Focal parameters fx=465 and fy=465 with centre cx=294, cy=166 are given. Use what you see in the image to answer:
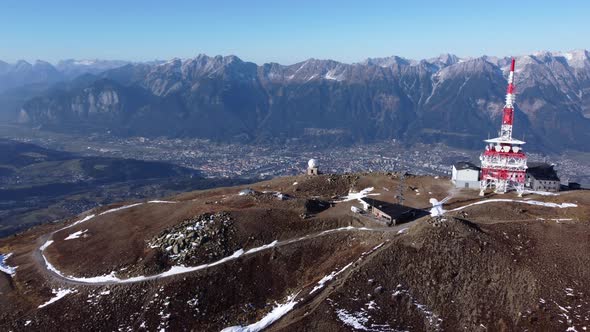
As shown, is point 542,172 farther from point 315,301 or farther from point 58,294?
point 58,294

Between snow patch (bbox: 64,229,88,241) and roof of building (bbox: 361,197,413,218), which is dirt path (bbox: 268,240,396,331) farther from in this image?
snow patch (bbox: 64,229,88,241)

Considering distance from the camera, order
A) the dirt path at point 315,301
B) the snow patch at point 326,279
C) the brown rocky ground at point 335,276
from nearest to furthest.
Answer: the dirt path at point 315,301 < the brown rocky ground at point 335,276 < the snow patch at point 326,279

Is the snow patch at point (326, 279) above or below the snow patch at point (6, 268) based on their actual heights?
above

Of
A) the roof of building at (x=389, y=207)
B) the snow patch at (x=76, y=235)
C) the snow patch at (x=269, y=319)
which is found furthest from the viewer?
the snow patch at (x=76, y=235)

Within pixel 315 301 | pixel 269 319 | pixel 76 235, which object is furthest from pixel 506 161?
pixel 76 235

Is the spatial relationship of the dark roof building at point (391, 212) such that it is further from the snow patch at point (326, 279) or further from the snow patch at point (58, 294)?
the snow patch at point (58, 294)

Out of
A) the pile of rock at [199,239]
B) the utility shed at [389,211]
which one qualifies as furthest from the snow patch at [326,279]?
the pile of rock at [199,239]

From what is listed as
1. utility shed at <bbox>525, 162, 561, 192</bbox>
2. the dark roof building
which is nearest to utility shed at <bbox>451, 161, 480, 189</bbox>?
utility shed at <bbox>525, 162, 561, 192</bbox>

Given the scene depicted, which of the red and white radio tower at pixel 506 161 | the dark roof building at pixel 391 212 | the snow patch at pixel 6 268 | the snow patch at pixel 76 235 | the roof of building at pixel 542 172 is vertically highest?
the red and white radio tower at pixel 506 161

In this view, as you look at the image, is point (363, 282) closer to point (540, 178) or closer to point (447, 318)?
point (447, 318)

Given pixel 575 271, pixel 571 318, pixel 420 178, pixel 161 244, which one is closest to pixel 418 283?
pixel 571 318
